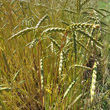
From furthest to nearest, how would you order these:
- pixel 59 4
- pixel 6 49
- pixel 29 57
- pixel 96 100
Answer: pixel 59 4 → pixel 6 49 → pixel 29 57 → pixel 96 100

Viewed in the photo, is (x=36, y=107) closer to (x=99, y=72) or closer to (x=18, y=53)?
(x=18, y=53)

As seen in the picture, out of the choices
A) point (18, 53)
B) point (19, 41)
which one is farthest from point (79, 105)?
point (19, 41)

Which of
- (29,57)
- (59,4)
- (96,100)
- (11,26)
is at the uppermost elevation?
(59,4)

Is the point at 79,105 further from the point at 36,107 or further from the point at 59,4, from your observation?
the point at 59,4

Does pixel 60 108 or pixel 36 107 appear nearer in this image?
pixel 60 108

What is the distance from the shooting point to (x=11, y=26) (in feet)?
4.79

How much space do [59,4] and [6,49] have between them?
1.08 m

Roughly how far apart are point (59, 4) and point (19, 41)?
0.97 meters

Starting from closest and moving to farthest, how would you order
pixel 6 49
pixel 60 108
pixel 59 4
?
1. pixel 60 108
2. pixel 6 49
3. pixel 59 4

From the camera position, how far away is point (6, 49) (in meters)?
1.37

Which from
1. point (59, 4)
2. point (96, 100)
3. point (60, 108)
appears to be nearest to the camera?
point (60, 108)

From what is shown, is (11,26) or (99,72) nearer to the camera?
(11,26)

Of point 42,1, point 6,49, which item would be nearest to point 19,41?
point 6,49

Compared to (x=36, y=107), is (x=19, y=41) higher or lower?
higher
